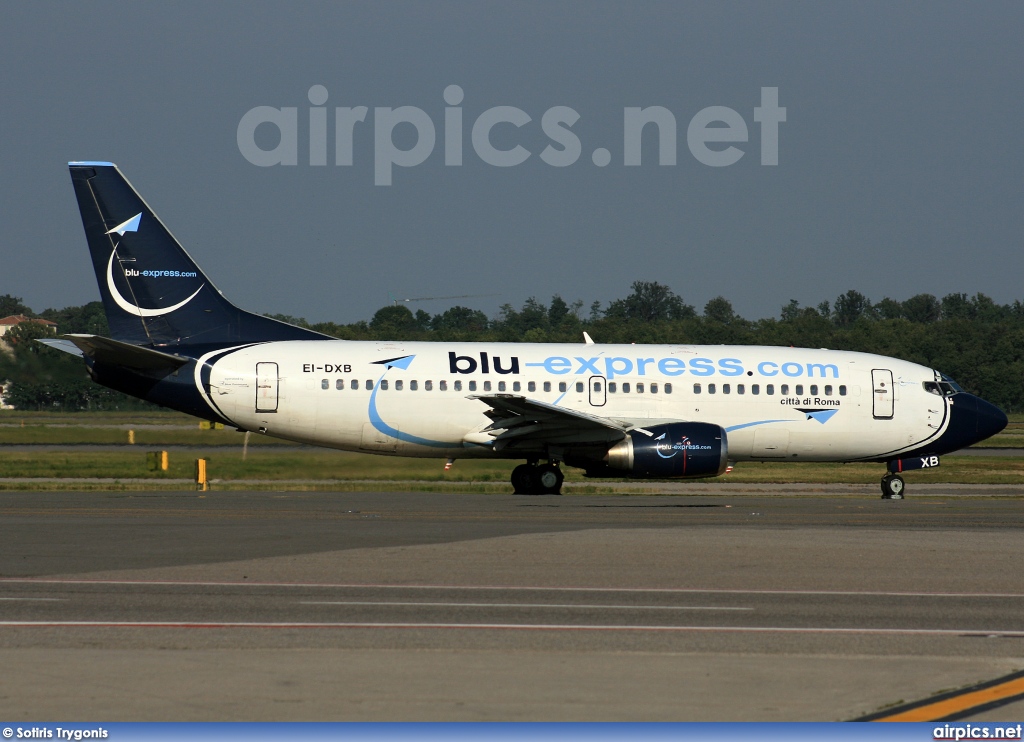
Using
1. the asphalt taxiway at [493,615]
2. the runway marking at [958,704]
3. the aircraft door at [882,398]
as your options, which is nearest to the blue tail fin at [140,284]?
the asphalt taxiway at [493,615]

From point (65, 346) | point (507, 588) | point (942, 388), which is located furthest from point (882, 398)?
point (65, 346)

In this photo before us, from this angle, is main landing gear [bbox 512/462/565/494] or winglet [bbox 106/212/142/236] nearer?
main landing gear [bbox 512/462/565/494]

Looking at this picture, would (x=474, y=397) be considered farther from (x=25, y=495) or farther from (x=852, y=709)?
(x=852, y=709)

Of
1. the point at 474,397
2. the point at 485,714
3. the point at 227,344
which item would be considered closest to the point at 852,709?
the point at 485,714

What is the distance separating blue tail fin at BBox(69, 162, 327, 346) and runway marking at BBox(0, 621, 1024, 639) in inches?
720

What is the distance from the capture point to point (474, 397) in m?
25.6

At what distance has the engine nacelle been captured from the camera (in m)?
25.3

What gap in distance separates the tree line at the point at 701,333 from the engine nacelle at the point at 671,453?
59.1 ft

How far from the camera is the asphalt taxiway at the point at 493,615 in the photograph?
7.19 meters

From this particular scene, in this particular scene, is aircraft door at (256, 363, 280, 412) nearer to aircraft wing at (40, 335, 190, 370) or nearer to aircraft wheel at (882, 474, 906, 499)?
aircraft wing at (40, 335, 190, 370)

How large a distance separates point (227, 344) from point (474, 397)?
5938 millimetres

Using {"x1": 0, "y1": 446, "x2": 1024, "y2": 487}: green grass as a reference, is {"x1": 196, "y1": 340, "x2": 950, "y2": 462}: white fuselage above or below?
above

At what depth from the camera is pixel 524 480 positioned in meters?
26.9

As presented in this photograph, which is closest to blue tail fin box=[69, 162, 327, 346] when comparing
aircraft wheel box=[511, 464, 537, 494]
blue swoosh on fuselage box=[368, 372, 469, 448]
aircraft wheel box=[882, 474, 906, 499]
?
blue swoosh on fuselage box=[368, 372, 469, 448]
